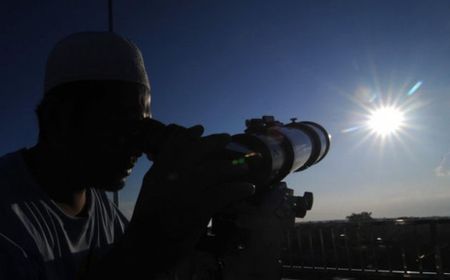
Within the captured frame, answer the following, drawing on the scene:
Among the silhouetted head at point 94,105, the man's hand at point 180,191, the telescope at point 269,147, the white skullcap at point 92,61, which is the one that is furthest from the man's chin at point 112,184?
the man's hand at point 180,191

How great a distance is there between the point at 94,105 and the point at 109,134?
17 cm

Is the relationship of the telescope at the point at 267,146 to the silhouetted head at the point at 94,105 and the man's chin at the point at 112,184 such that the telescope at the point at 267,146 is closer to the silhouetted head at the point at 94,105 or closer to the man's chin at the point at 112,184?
the silhouetted head at the point at 94,105

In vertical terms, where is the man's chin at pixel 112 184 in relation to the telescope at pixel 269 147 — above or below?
below

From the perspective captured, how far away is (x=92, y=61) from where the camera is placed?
1.82 meters

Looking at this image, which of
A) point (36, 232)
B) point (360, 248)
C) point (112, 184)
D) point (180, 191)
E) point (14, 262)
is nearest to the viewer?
point (180, 191)

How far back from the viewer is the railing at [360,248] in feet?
31.1

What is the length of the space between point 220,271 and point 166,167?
43.7 inches

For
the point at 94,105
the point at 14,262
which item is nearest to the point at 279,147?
the point at 94,105

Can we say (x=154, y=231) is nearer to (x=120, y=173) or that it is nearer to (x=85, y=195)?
(x=120, y=173)

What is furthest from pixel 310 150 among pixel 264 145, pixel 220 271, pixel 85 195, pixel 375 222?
pixel 375 222

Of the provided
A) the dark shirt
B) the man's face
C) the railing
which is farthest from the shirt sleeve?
the railing

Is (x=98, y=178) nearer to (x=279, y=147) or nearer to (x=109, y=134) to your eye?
(x=109, y=134)

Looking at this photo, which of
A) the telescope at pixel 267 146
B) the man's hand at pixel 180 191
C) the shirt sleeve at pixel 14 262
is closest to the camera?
the man's hand at pixel 180 191

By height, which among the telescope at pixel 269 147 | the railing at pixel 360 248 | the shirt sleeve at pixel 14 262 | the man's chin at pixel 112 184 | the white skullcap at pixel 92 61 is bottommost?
the railing at pixel 360 248
